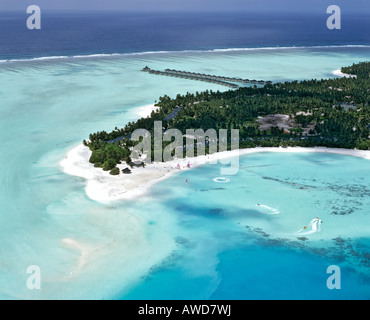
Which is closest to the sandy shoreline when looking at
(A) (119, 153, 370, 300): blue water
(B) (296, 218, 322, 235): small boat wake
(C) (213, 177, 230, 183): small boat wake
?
(A) (119, 153, 370, 300): blue water

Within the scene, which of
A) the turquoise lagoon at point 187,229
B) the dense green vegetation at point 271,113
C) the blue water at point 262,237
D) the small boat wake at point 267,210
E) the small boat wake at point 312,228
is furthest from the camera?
the dense green vegetation at point 271,113

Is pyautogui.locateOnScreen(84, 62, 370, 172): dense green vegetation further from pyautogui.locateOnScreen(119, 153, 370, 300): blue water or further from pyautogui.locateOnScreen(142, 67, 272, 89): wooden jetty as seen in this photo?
pyautogui.locateOnScreen(119, 153, 370, 300): blue water

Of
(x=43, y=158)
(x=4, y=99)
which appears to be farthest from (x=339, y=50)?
(x=43, y=158)

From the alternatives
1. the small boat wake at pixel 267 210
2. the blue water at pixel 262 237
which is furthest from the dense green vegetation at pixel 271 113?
the small boat wake at pixel 267 210

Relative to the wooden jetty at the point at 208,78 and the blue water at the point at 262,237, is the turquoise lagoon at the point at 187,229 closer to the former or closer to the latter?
the blue water at the point at 262,237

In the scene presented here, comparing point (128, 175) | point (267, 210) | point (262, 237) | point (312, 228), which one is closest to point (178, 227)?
point (262, 237)

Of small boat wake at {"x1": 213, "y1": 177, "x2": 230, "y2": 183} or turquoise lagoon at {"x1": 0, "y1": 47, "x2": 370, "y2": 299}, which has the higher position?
small boat wake at {"x1": 213, "y1": 177, "x2": 230, "y2": 183}

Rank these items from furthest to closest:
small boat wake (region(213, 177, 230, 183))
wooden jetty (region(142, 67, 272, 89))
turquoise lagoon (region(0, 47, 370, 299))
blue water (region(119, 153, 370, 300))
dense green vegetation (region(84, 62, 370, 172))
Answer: wooden jetty (region(142, 67, 272, 89)) < dense green vegetation (region(84, 62, 370, 172)) < small boat wake (region(213, 177, 230, 183)) < turquoise lagoon (region(0, 47, 370, 299)) < blue water (region(119, 153, 370, 300))
